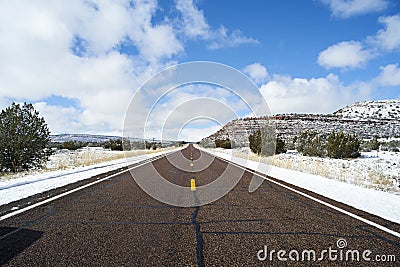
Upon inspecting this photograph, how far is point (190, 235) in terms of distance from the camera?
4426 mm

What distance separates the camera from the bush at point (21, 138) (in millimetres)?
15820

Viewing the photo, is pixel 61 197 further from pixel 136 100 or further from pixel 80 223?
pixel 136 100

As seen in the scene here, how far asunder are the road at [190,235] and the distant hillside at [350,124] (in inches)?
1628

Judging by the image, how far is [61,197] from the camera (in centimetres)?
741

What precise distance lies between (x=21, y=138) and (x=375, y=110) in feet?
312

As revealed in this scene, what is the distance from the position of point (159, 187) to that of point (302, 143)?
2936cm

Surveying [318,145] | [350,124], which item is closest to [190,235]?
[318,145]

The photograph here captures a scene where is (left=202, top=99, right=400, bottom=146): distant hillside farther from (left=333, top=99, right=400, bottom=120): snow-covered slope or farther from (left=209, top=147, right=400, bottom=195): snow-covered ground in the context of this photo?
(left=209, top=147, right=400, bottom=195): snow-covered ground

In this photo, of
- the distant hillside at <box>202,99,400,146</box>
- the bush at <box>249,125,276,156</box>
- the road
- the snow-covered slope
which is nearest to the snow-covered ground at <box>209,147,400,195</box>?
the road

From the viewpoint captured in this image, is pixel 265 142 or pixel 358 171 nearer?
pixel 358 171

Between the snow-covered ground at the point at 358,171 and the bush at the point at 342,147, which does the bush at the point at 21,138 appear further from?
the bush at the point at 342,147

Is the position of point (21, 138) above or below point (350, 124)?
below

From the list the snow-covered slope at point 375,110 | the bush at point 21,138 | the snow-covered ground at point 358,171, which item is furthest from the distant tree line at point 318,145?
the snow-covered slope at point 375,110

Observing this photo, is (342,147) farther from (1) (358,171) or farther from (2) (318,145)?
(1) (358,171)
